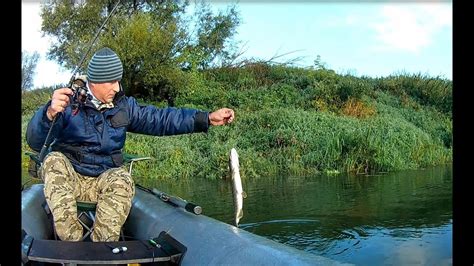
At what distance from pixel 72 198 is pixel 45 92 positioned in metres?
17.3

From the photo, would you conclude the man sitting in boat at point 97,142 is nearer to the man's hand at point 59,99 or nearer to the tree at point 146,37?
the man's hand at point 59,99

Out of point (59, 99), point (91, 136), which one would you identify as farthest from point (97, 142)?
point (59, 99)

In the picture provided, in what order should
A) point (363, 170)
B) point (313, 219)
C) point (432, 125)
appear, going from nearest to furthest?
point (313, 219)
point (363, 170)
point (432, 125)

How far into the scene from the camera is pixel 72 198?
343 centimetres

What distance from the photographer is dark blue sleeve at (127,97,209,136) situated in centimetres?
387

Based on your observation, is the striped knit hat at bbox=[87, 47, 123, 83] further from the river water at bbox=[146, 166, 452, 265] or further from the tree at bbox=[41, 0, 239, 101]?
the tree at bbox=[41, 0, 239, 101]

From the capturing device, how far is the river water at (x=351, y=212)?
20.8 feet

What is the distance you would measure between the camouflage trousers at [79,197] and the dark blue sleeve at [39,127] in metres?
0.12

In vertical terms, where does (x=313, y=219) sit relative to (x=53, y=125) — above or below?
below

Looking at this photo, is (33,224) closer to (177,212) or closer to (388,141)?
(177,212)

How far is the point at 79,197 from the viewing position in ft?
11.8

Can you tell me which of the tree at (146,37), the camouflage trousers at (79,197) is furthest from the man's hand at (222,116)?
the tree at (146,37)

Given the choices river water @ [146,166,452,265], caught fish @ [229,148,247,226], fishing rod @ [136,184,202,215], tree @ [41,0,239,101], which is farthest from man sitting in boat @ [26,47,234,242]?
tree @ [41,0,239,101]
